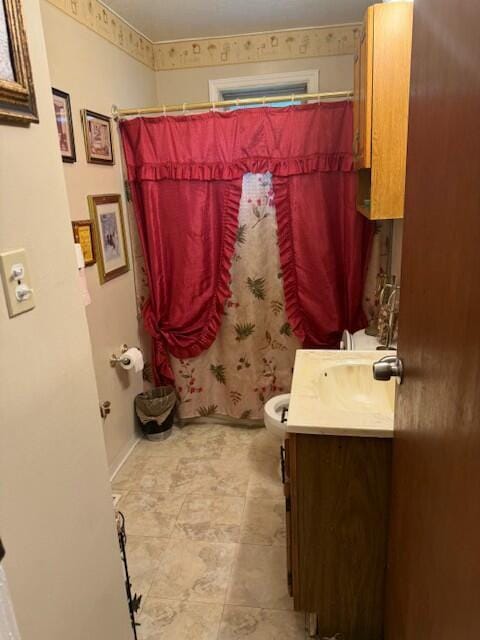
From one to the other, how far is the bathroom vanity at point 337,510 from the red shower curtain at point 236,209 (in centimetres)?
115

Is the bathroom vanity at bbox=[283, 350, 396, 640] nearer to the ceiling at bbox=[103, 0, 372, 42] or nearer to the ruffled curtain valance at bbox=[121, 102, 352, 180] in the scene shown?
the ruffled curtain valance at bbox=[121, 102, 352, 180]

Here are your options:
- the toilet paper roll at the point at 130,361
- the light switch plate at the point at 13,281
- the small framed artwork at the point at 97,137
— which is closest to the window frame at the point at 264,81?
the small framed artwork at the point at 97,137

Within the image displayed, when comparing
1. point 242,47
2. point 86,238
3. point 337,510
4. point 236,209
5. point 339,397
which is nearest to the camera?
point 337,510

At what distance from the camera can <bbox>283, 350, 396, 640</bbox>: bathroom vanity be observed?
125 cm

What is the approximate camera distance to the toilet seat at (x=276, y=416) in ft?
7.08

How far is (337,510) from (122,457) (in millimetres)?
1616

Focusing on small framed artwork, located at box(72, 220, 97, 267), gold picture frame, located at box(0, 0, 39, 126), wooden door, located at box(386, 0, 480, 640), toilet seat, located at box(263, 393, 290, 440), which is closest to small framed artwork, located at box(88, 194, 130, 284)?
small framed artwork, located at box(72, 220, 97, 267)

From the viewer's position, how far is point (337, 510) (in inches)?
51.8

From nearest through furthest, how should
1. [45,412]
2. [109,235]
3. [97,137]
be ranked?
[45,412]
[97,137]
[109,235]

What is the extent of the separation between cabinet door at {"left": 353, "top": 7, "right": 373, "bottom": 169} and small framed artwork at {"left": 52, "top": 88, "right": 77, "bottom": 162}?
1.28 metres

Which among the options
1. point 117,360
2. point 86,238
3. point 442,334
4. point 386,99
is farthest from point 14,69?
point 117,360

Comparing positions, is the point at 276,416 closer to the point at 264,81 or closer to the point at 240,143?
the point at 240,143

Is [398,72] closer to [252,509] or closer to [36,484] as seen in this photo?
[36,484]

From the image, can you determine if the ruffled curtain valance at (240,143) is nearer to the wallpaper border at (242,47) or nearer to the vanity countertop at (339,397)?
the wallpaper border at (242,47)
